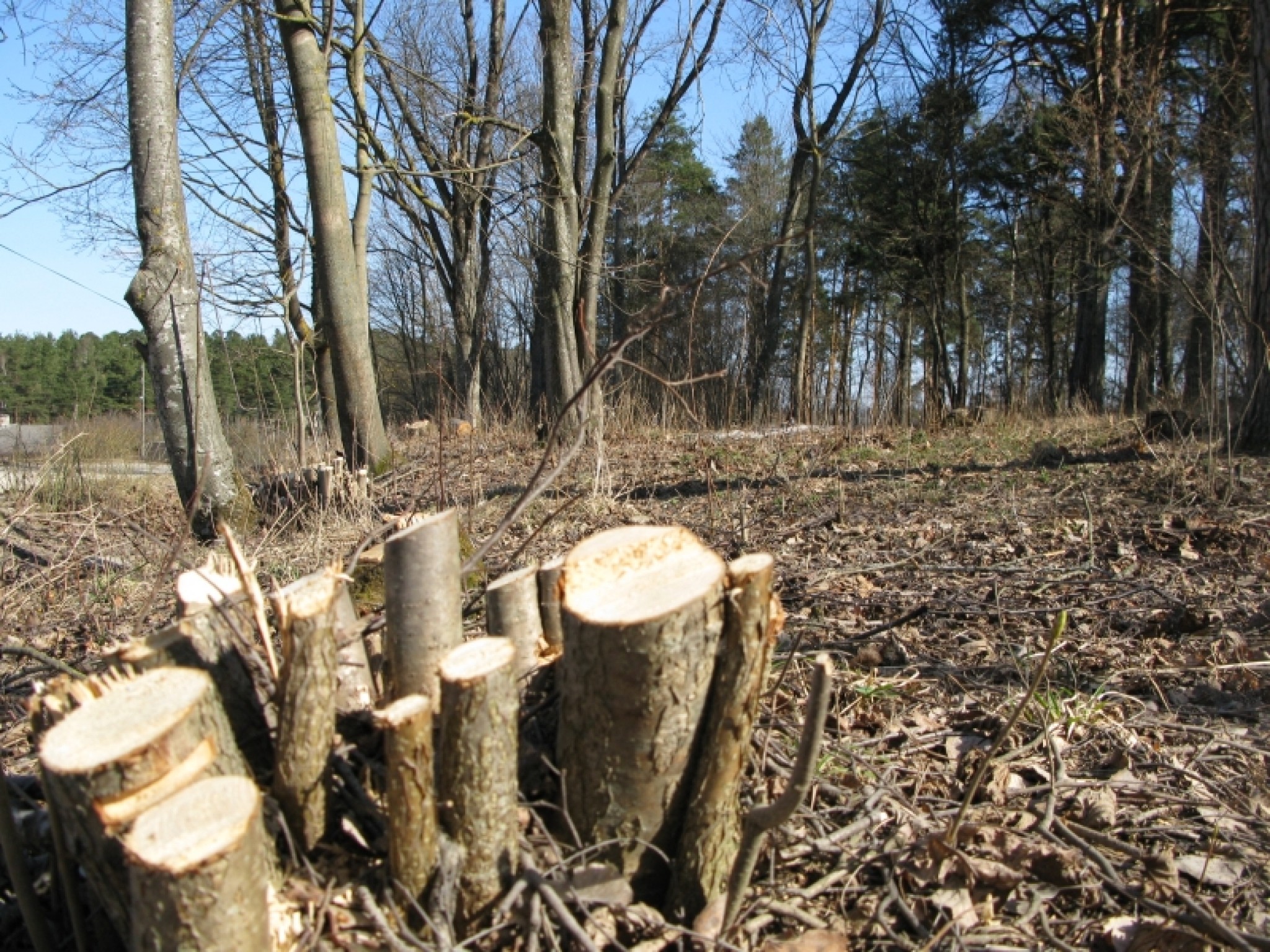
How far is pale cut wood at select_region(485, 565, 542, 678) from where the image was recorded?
1836 millimetres

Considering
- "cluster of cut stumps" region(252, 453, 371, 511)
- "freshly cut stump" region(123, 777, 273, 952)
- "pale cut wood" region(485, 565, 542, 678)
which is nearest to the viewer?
"freshly cut stump" region(123, 777, 273, 952)

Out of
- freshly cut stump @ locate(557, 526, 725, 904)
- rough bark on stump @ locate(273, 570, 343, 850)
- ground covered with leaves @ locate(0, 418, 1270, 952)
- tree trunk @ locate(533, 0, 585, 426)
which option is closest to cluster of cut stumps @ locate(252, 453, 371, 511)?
ground covered with leaves @ locate(0, 418, 1270, 952)

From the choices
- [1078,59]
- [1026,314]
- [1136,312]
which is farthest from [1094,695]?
[1026,314]

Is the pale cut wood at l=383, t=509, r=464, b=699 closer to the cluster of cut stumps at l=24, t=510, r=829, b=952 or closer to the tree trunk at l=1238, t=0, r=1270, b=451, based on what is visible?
the cluster of cut stumps at l=24, t=510, r=829, b=952

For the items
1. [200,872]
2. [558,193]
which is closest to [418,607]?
[200,872]

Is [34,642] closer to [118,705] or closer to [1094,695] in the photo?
[118,705]

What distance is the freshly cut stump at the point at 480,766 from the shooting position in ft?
4.54

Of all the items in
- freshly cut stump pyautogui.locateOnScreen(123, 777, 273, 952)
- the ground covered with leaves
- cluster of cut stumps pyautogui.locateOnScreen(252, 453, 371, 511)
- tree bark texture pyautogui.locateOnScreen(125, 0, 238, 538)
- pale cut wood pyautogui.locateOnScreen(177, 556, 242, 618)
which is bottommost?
the ground covered with leaves

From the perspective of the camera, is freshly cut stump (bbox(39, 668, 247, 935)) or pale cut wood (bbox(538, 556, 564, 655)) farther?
pale cut wood (bbox(538, 556, 564, 655))

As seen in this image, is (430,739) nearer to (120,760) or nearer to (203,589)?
(120,760)

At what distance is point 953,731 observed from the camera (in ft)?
7.97

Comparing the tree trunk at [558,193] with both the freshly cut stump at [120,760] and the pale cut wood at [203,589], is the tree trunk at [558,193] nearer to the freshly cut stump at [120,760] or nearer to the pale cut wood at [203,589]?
the pale cut wood at [203,589]

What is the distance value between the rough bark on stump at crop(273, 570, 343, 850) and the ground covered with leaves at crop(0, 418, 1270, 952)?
4.3 inches

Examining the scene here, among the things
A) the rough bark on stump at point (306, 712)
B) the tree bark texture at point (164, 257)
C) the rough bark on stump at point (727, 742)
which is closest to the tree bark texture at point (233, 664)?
the rough bark on stump at point (306, 712)
